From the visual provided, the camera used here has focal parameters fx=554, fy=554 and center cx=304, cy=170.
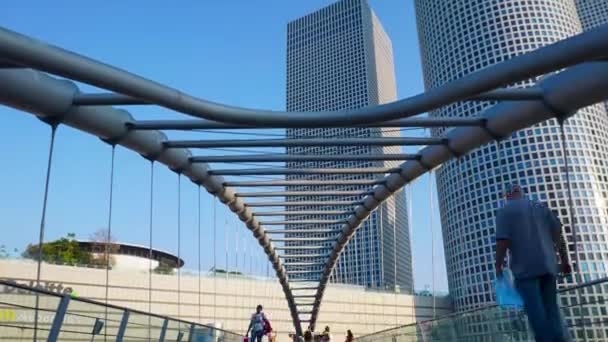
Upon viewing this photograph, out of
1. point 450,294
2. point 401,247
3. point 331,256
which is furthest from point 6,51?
point 401,247

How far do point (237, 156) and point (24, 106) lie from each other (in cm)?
482

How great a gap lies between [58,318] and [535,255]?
3656 mm

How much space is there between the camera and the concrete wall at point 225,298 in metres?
43.0

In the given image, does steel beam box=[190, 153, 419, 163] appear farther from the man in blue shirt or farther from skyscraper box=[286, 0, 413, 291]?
skyscraper box=[286, 0, 413, 291]

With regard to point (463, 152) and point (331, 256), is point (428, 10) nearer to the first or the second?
point (331, 256)

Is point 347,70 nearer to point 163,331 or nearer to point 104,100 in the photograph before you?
point 104,100

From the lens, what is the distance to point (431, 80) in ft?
295

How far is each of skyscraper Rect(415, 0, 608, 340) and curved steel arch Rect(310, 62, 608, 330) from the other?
5754 centimetres

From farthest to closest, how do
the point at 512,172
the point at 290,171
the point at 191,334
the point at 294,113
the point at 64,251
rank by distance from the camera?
1. the point at 512,172
2. the point at 64,251
3. the point at 290,171
4. the point at 191,334
5. the point at 294,113

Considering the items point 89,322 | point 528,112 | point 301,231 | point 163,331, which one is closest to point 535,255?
point 89,322

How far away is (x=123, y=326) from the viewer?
5844 mm

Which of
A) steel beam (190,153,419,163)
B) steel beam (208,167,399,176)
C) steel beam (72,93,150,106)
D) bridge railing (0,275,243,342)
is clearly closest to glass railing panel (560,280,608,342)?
bridge railing (0,275,243,342)

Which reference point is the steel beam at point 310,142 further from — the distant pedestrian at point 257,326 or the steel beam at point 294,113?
the distant pedestrian at point 257,326

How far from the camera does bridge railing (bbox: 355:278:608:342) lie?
4.86 meters
